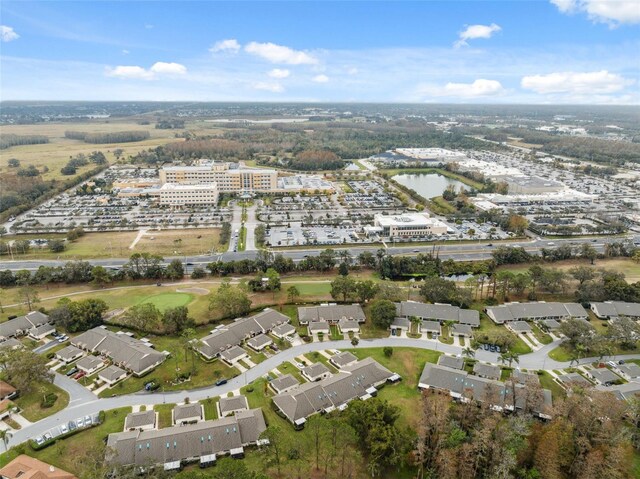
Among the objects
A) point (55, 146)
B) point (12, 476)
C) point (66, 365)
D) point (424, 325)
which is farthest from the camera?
point (55, 146)

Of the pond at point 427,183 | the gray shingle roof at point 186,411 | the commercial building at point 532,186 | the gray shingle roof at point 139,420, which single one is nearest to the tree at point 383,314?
the gray shingle roof at point 186,411

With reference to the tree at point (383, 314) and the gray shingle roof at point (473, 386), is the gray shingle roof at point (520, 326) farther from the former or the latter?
the tree at point (383, 314)

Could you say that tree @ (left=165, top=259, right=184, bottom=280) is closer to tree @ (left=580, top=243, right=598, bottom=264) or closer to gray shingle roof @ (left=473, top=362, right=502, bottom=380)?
gray shingle roof @ (left=473, top=362, right=502, bottom=380)

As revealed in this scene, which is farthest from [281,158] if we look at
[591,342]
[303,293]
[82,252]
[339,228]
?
[591,342]

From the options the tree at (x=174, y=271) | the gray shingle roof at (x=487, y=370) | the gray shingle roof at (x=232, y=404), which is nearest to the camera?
the gray shingle roof at (x=232, y=404)

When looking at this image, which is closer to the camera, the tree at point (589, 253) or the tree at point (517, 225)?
the tree at point (589, 253)

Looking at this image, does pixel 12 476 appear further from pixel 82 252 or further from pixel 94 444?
pixel 82 252

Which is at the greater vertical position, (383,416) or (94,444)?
(383,416)
